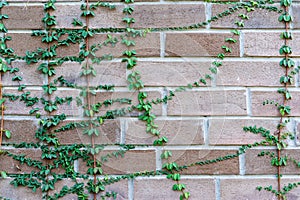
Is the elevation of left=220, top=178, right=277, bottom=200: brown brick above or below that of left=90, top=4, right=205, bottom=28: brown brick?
below

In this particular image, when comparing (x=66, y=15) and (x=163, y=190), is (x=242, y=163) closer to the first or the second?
(x=163, y=190)

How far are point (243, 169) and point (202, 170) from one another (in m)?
0.14

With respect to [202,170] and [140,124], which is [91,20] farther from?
[202,170]

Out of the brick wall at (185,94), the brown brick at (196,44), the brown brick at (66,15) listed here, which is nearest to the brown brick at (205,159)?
the brick wall at (185,94)

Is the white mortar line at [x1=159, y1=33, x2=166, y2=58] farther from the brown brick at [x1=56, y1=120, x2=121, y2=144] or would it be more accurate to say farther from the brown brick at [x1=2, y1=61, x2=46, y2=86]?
the brown brick at [x1=2, y1=61, x2=46, y2=86]

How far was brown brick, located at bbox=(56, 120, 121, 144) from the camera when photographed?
3.92 feet

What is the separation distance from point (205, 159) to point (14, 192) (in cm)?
68

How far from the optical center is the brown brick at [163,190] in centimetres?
117

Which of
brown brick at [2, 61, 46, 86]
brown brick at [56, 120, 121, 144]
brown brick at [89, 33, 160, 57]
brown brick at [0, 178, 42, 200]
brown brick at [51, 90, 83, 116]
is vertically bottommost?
brown brick at [0, 178, 42, 200]

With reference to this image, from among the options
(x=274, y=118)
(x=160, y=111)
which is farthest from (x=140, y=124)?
(x=274, y=118)

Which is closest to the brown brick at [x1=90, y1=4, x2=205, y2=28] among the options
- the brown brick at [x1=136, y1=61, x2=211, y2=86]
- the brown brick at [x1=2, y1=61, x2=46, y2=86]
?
the brown brick at [x1=136, y1=61, x2=211, y2=86]

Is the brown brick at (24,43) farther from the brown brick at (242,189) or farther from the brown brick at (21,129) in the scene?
the brown brick at (242,189)

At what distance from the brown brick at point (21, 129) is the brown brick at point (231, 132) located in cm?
63

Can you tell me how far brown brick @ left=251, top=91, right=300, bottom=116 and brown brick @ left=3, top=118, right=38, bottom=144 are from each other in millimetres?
780
